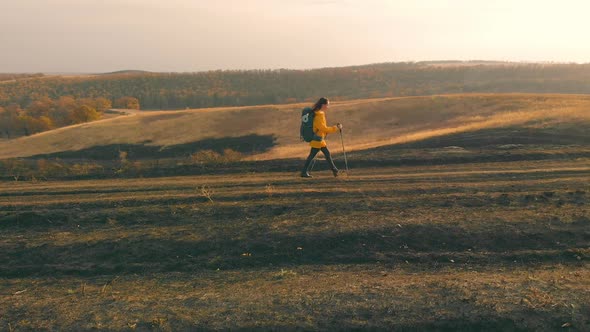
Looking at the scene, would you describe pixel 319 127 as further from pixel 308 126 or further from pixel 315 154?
pixel 315 154

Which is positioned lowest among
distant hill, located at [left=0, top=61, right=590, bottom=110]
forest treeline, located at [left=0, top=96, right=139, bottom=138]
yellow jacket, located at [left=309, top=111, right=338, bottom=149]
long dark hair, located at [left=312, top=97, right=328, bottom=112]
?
forest treeline, located at [left=0, top=96, right=139, bottom=138]

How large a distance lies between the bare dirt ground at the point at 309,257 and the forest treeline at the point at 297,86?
113365 mm

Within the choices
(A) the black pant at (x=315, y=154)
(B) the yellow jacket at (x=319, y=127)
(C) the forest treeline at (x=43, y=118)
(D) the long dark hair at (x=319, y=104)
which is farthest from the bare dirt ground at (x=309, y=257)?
(C) the forest treeline at (x=43, y=118)

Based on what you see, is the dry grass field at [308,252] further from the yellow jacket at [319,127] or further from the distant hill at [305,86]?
the distant hill at [305,86]

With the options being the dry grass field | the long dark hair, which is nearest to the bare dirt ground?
the dry grass field

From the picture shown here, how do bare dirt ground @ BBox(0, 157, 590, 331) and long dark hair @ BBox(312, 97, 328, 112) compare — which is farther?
long dark hair @ BBox(312, 97, 328, 112)

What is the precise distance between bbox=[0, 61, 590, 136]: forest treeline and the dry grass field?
112 metres

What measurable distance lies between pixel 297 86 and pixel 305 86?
3.40m

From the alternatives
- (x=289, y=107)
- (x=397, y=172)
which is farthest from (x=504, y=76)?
(x=397, y=172)

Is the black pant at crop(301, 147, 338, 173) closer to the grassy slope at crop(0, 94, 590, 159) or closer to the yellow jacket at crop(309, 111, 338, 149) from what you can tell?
the yellow jacket at crop(309, 111, 338, 149)

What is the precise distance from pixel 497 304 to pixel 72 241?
9.40 metres

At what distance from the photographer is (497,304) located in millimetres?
6969

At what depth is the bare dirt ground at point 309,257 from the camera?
6.98 meters

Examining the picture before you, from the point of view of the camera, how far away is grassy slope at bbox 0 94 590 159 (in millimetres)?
38938
